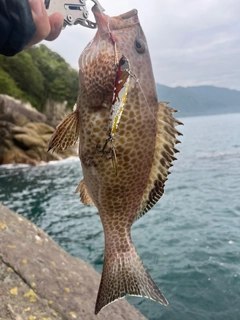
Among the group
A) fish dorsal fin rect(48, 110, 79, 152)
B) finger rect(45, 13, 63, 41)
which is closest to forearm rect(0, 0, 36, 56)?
finger rect(45, 13, 63, 41)

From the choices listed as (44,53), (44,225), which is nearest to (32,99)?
(44,53)

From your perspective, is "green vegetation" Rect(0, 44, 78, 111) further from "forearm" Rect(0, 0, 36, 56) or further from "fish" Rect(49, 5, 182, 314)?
"fish" Rect(49, 5, 182, 314)

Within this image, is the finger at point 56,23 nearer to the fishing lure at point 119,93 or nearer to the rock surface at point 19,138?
the fishing lure at point 119,93

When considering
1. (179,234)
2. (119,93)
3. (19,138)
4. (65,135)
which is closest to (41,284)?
(65,135)

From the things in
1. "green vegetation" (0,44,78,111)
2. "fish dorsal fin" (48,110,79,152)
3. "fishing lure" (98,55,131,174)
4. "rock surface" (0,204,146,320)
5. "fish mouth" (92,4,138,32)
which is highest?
"green vegetation" (0,44,78,111)

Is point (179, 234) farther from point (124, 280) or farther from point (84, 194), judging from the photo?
point (84, 194)
